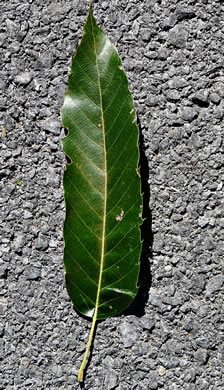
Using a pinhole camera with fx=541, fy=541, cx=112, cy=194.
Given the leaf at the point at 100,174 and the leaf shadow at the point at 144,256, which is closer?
the leaf at the point at 100,174

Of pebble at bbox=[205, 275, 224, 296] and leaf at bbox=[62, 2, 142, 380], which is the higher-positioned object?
leaf at bbox=[62, 2, 142, 380]

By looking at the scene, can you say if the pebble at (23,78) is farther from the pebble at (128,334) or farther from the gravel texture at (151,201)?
the pebble at (128,334)

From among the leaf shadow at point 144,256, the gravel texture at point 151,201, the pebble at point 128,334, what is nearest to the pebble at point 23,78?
the gravel texture at point 151,201

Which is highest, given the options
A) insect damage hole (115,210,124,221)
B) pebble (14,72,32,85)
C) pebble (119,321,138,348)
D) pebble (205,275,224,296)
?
pebble (14,72,32,85)

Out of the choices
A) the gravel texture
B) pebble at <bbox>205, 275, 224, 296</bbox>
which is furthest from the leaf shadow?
pebble at <bbox>205, 275, 224, 296</bbox>

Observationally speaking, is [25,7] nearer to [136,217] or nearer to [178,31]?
[178,31]

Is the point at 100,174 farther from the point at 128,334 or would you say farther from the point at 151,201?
the point at 128,334

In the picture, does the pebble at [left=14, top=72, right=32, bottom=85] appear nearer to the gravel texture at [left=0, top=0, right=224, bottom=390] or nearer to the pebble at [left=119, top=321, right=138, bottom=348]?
the gravel texture at [left=0, top=0, right=224, bottom=390]

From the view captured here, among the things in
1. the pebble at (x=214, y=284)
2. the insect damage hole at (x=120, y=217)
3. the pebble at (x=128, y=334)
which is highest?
the insect damage hole at (x=120, y=217)

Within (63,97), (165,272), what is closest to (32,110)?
(63,97)
